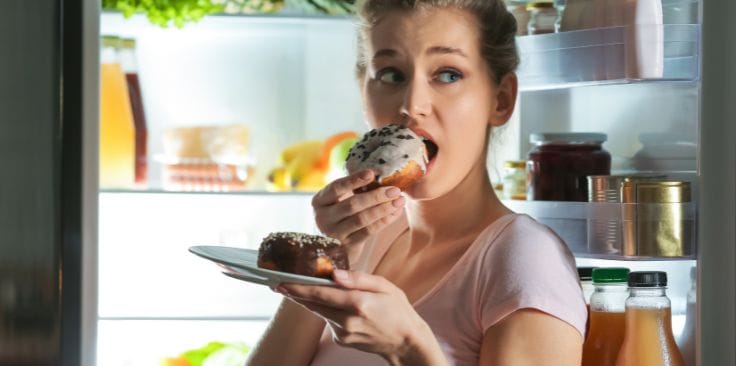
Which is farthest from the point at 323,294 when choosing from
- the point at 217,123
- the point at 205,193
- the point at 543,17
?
the point at 217,123

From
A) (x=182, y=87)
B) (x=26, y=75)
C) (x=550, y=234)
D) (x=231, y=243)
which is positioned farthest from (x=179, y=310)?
(x=550, y=234)

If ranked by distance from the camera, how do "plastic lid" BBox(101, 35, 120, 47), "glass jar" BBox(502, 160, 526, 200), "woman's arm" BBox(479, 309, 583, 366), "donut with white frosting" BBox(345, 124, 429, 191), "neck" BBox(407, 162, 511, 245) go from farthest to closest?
1. "plastic lid" BBox(101, 35, 120, 47)
2. "glass jar" BBox(502, 160, 526, 200)
3. "neck" BBox(407, 162, 511, 245)
4. "donut with white frosting" BBox(345, 124, 429, 191)
5. "woman's arm" BBox(479, 309, 583, 366)

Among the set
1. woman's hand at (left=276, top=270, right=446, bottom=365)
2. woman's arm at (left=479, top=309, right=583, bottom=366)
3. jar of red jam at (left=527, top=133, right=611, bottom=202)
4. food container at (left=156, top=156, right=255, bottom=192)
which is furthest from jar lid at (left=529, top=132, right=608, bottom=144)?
food container at (left=156, top=156, right=255, bottom=192)

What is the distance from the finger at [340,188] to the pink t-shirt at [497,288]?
0.16m

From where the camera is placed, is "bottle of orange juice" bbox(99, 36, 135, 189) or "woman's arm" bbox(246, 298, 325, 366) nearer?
"woman's arm" bbox(246, 298, 325, 366)

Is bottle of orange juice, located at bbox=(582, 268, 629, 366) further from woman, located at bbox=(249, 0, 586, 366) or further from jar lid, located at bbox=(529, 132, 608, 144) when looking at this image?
jar lid, located at bbox=(529, 132, 608, 144)

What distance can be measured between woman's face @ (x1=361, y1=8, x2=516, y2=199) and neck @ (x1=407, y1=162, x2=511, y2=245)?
0.03m

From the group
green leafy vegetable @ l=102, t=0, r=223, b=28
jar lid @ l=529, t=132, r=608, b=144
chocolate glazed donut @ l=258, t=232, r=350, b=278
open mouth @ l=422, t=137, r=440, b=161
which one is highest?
green leafy vegetable @ l=102, t=0, r=223, b=28

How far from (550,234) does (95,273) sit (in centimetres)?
74

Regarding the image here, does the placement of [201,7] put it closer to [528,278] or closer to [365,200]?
[365,200]

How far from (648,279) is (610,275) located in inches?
2.6

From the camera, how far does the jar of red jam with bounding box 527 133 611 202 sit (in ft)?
4.92

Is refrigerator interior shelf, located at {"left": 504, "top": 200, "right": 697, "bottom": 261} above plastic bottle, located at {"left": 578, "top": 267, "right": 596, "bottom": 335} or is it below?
above

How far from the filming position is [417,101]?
1374 mm
